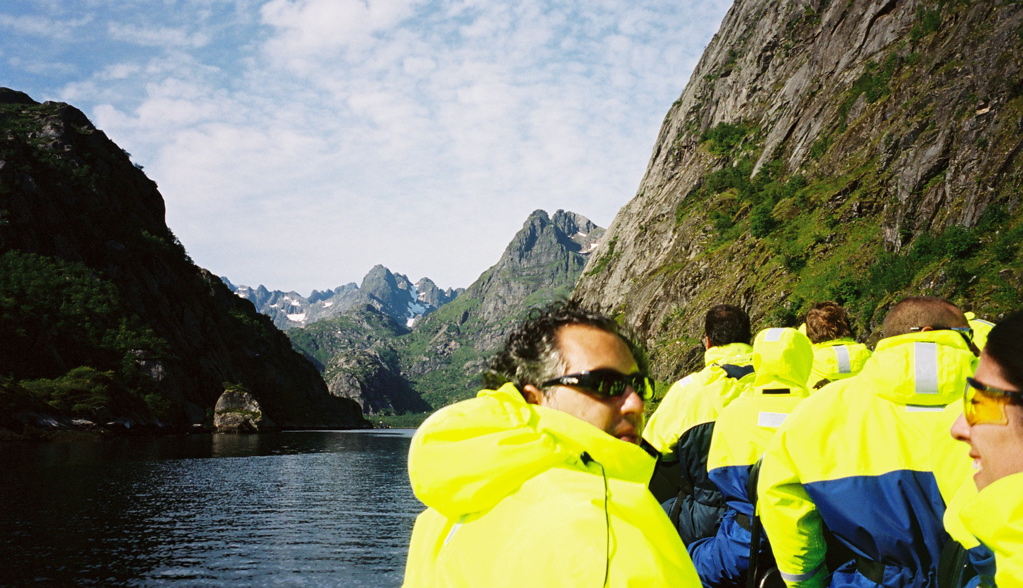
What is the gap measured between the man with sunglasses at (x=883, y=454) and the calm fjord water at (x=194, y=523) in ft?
50.1

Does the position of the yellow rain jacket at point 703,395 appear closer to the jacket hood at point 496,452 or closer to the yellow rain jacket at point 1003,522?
the yellow rain jacket at point 1003,522

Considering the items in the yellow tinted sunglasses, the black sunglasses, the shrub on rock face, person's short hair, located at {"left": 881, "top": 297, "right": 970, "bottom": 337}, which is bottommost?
the shrub on rock face

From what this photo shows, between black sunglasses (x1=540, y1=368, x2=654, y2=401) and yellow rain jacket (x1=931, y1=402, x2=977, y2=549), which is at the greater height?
black sunglasses (x1=540, y1=368, x2=654, y2=401)

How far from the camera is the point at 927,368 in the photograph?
3510 mm

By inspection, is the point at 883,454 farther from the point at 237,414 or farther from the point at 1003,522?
the point at 237,414

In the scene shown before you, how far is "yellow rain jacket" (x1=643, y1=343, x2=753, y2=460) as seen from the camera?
19.4 ft

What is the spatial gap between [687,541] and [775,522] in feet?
8.79

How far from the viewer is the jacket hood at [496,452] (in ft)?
5.61

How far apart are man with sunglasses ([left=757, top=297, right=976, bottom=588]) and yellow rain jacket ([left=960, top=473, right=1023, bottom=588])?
1.63 m

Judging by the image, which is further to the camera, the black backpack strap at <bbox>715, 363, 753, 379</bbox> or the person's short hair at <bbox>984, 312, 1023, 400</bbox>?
the black backpack strap at <bbox>715, 363, 753, 379</bbox>

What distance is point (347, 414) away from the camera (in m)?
168

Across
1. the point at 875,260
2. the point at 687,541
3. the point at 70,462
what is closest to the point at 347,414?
the point at 70,462

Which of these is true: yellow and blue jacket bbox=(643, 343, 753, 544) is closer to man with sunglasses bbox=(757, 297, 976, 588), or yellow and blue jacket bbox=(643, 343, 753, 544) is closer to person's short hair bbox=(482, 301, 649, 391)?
man with sunglasses bbox=(757, 297, 976, 588)

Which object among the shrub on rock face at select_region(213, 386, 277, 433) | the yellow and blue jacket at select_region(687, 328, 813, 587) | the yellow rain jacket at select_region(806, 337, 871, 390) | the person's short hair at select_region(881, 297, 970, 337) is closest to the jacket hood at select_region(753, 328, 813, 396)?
the yellow and blue jacket at select_region(687, 328, 813, 587)
